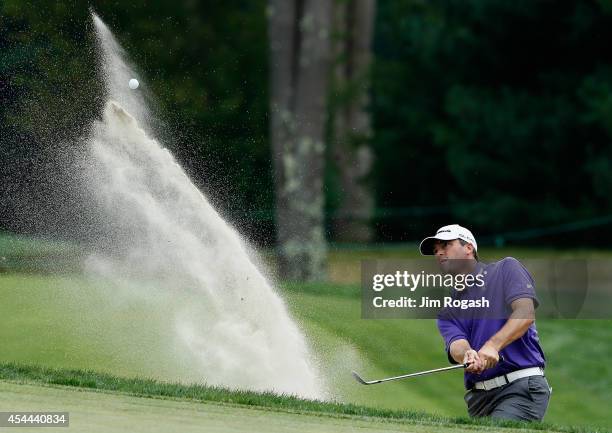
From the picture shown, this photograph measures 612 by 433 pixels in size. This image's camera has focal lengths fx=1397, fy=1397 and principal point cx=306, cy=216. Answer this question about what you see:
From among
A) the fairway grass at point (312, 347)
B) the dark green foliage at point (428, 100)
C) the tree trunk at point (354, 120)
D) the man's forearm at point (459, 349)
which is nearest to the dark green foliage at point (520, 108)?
the dark green foliage at point (428, 100)

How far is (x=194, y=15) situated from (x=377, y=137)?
545 centimetres

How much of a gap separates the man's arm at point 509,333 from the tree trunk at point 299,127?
1147 cm

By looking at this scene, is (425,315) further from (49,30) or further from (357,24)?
(357,24)

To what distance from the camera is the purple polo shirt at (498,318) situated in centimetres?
737

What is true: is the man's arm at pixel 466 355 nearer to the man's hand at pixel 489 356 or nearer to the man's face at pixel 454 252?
the man's hand at pixel 489 356

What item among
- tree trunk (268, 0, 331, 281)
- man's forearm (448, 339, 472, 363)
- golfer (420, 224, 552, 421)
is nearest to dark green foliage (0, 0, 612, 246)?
tree trunk (268, 0, 331, 281)

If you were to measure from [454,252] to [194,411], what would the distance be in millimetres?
1707

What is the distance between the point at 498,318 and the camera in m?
7.39

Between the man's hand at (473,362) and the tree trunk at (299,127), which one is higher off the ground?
the tree trunk at (299,127)

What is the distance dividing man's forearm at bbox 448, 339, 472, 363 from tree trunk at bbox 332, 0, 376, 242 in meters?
20.5

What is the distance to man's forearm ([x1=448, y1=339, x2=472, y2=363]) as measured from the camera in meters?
7.34

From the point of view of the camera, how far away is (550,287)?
10.7 metres

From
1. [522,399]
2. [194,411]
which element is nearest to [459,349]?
[522,399]

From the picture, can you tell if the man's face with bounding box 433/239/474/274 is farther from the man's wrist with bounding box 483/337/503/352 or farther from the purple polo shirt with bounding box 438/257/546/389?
the man's wrist with bounding box 483/337/503/352
